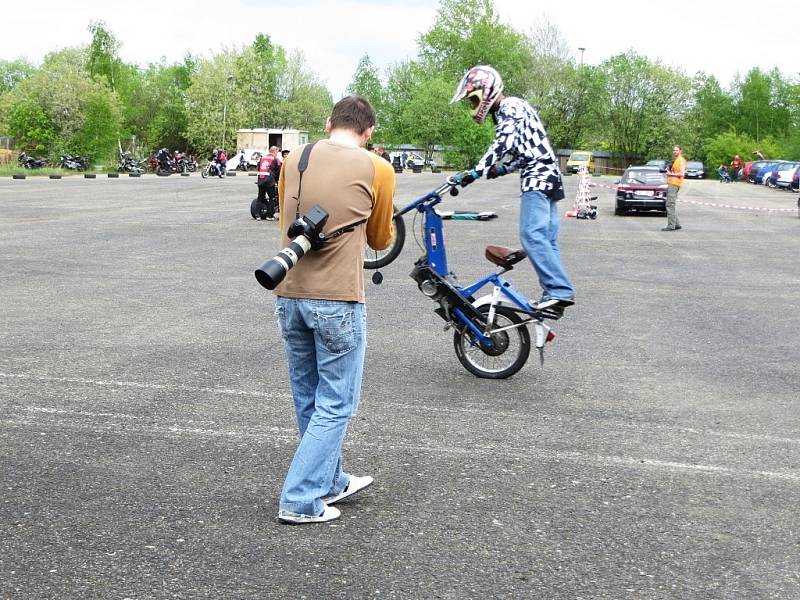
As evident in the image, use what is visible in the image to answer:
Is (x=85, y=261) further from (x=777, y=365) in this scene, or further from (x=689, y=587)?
(x=689, y=587)

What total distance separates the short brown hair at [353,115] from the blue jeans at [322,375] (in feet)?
2.37

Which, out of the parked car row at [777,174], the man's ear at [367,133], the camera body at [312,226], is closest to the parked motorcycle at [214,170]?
the parked car row at [777,174]

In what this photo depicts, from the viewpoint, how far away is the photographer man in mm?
4230

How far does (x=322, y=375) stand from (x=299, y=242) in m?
0.61

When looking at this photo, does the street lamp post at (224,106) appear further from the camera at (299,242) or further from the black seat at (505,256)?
the camera at (299,242)

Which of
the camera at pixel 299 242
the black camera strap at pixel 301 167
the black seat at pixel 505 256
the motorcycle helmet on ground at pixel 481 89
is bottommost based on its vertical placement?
the black seat at pixel 505 256

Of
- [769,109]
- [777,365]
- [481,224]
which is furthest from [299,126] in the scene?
[777,365]

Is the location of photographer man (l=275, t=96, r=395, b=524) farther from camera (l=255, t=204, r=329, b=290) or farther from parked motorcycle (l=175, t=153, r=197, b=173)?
parked motorcycle (l=175, t=153, r=197, b=173)

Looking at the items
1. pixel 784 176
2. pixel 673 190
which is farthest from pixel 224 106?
pixel 673 190

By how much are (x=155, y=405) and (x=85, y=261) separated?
8198 millimetres

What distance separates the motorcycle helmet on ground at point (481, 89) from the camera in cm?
734

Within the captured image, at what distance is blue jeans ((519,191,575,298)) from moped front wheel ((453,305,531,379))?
378mm

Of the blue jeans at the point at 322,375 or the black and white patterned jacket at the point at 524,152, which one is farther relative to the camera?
the black and white patterned jacket at the point at 524,152

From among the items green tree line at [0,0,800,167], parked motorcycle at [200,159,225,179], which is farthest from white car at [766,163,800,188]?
parked motorcycle at [200,159,225,179]
